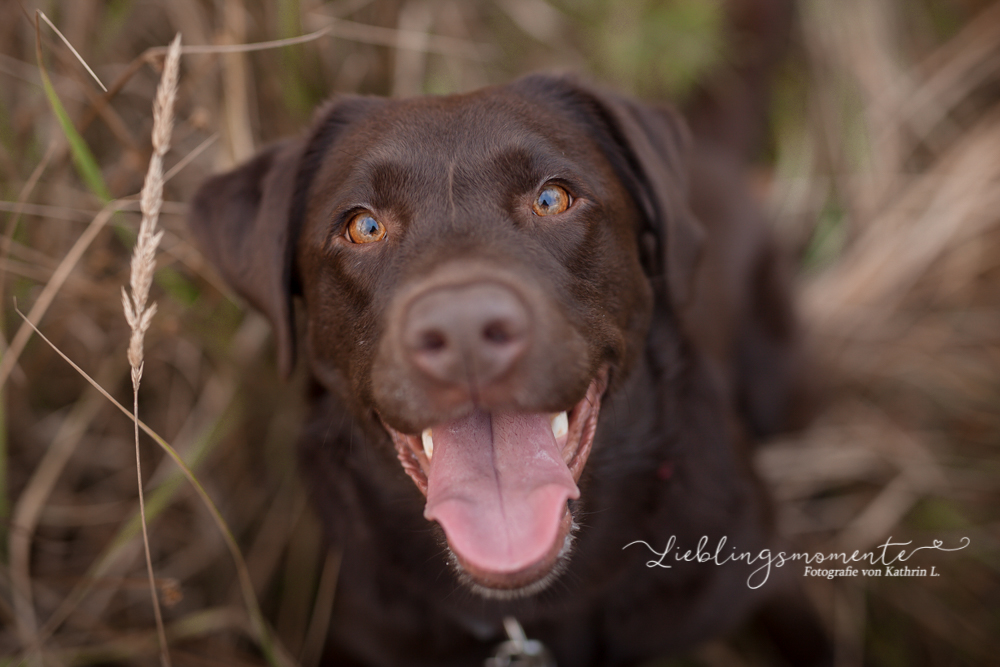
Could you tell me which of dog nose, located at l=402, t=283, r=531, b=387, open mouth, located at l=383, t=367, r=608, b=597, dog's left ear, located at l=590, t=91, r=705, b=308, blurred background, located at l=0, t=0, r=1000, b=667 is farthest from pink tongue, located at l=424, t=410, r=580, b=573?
blurred background, located at l=0, t=0, r=1000, b=667

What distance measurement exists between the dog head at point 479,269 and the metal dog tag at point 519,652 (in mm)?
638

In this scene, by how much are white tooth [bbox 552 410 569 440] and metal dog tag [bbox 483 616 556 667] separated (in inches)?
26.9

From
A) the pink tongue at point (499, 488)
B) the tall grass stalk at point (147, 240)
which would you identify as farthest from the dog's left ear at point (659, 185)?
the tall grass stalk at point (147, 240)

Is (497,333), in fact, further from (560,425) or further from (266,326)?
(266,326)

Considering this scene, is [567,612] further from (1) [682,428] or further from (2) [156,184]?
(2) [156,184]

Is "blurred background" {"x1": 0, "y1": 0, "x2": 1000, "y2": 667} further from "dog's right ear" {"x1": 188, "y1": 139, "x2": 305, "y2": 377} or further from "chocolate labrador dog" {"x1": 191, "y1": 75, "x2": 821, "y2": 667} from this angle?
"chocolate labrador dog" {"x1": 191, "y1": 75, "x2": 821, "y2": 667}

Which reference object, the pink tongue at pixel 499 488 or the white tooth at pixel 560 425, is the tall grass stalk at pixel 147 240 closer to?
the pink tongue at pixel 499 488

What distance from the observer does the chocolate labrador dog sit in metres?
1.31

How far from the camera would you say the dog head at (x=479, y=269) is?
4.09 feet

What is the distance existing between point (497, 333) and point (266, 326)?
1.70 m

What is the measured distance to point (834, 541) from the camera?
2852mm

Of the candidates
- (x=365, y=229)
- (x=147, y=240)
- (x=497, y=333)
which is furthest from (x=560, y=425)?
(x=147, y=240)

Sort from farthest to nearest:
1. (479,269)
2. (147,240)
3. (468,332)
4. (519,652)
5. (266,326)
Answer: (266,326)
(519,652)
(147,240)
(479,269)
(468,332)

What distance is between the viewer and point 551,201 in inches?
61.5
